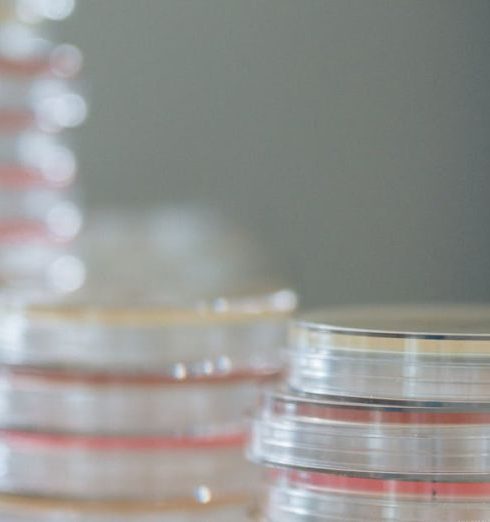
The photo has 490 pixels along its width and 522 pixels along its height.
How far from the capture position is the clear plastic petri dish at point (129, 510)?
1.49ft

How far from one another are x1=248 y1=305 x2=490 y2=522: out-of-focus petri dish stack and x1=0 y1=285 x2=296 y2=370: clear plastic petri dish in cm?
12

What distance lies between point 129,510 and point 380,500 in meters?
0.16

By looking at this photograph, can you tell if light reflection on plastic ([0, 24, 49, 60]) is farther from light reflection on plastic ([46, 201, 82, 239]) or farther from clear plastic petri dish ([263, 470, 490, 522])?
clear plastic petri dish ([263, 470, 490, 522])

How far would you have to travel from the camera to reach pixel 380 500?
1.08ft

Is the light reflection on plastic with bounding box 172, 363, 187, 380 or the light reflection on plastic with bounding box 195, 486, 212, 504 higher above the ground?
the light reflection on plastic with bounding box 172, 363, 187, 380

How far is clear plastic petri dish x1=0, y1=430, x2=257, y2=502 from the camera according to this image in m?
0.46

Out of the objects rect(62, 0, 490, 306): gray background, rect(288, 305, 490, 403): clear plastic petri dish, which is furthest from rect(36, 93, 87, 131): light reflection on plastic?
rect(288, 305, 490, 403): clear plastic petri dish

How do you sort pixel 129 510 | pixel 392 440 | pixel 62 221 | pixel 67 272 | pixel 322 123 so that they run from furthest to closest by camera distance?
1. pixel 322 123
2. pixel 62 221
3. pixel 67 272
4. pixel 129 510
5. pixel 392 440

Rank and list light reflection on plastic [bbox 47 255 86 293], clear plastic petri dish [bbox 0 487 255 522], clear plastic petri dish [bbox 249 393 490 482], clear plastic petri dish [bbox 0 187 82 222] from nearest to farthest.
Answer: clear plastic petri dish [bbox 249 393 490 482] < clear plastic petri dish [bbox 0 487 255 522] < light reflection on plastic [bbox 47 255 86 293] < clear plastic petri dish [bbox 0 187 82 222]

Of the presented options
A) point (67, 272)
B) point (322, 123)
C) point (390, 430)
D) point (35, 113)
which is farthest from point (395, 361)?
point (322, 123)

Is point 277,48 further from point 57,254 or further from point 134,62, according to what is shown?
point 57,254

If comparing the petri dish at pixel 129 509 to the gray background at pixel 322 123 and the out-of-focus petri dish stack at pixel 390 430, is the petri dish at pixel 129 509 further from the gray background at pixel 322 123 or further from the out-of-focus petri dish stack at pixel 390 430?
the gray background at pixel 322 123

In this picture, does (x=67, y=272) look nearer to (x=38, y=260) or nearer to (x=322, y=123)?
(x=38, y=260)

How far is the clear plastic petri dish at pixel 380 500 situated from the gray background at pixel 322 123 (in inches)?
31.3
